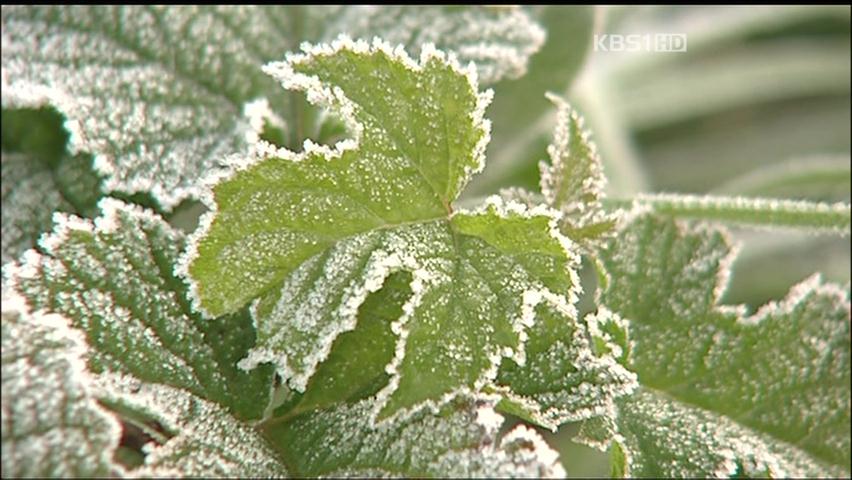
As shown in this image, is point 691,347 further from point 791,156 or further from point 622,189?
point 791,156

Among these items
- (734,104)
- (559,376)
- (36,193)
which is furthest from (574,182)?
(734,104)

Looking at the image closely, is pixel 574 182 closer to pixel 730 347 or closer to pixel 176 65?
pixel 730 347

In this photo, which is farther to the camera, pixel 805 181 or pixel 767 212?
pixel 805 181

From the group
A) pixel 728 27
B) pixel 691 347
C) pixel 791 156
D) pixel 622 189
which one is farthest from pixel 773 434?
pixel 728 27

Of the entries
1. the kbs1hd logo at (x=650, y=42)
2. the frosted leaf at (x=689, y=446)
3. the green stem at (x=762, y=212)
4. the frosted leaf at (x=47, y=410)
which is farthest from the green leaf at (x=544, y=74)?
the frosted leaf at (x=47, y=410)

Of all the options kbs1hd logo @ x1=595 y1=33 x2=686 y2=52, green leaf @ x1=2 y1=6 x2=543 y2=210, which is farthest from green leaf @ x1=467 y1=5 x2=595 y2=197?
kbs1hd logo @ x1=595 y1=33 x2=686 y2=52

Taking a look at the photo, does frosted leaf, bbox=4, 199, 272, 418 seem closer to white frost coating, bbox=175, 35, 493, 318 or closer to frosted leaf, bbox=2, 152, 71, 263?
white frost coating, bbox=175, 35, 493, 318

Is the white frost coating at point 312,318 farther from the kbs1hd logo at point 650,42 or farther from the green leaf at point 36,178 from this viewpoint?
the kbs1hd logo at point 650,42
